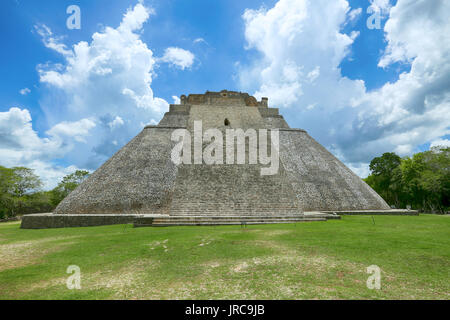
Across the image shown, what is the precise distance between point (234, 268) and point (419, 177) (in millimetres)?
33581

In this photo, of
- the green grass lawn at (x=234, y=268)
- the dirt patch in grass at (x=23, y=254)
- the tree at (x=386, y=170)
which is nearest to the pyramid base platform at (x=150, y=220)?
the green grass lawn at (x=234, y=268)

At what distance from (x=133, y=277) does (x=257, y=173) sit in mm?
12868

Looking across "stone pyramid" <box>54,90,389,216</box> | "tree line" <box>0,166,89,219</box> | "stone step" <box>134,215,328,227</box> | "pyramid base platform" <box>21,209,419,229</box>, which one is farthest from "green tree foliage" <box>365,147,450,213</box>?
"tree line" <box>0,166,89,219</box>

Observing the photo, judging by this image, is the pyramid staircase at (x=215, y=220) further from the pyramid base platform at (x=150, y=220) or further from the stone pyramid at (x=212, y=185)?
the stone pyramid at (x=212, y=185)

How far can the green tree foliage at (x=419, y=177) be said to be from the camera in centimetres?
2611

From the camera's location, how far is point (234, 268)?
4.58 m

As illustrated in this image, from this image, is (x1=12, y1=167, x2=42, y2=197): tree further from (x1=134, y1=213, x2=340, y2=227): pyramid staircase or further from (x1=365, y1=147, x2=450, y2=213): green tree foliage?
(x1=365, y1=147, x2=450, y2=213): green tree foliage

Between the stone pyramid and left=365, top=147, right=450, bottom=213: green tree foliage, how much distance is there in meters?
15.1

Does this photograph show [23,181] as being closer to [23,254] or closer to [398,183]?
[23,254]

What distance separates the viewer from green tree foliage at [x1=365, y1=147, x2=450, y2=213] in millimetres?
26114

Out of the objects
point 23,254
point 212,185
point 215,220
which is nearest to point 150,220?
point 215,220

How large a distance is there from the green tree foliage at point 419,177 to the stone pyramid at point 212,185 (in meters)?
15.1

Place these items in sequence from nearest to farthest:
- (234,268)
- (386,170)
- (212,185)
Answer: (234,268), (212,185), (386,170)
